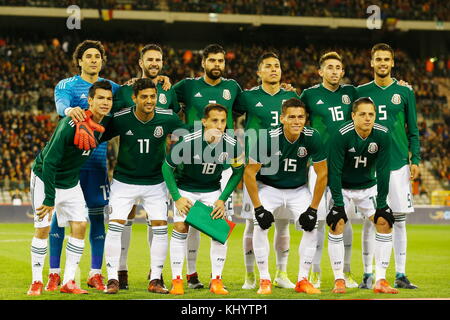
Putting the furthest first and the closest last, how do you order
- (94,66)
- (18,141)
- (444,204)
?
(18,141) → (444,204) → (94,66)

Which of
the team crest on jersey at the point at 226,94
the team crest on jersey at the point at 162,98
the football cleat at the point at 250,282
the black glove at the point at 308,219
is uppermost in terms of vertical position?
the team crest on jersey at the point at 226,94

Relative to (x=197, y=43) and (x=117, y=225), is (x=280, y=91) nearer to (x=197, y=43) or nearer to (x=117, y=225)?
(x=117, y=225)

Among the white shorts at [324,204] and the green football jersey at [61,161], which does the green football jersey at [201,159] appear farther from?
the white shorts at [324,204]

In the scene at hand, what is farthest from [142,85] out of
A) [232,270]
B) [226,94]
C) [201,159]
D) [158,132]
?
[232,270]

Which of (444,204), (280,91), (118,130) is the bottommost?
(444,204)

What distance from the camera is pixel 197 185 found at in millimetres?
7305

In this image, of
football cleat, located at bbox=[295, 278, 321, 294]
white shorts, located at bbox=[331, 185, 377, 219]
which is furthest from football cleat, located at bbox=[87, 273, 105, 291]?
white shorts, located at bbox=[331, 185, 377, 219]

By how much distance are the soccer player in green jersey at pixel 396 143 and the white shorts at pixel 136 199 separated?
8.14ft

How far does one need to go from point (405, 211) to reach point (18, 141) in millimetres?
20189

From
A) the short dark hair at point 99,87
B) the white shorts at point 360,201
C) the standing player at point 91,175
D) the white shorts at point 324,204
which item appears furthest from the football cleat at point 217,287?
the short dark hair at point 99,87

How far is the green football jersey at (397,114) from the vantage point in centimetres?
796

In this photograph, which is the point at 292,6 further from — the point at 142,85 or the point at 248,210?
the point at 142,85

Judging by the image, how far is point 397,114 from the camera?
8.00m
